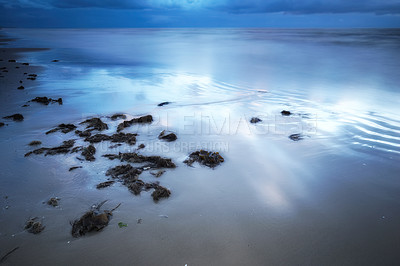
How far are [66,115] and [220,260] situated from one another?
→ 518cm

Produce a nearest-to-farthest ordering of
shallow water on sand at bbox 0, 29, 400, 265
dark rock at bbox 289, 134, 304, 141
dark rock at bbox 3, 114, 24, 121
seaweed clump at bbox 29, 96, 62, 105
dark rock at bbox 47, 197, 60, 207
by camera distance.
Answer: shallow water on sand at bbox 0, 29, 400, 265, dark rock at bbox 47, 197, 60, 207, dark rock at bbox 289, 134, 304, 141, dark rock at bbox 3, 114, 24, 121, seaweed clump at bbox 29, 96, 62, 105

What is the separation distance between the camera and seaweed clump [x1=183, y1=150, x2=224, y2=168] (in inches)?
137

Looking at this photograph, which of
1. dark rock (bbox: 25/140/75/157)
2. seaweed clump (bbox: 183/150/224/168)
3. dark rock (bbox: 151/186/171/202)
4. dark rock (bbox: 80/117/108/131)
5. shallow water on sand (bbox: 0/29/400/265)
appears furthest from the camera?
dark rock (bbox: 80/117/108/131)

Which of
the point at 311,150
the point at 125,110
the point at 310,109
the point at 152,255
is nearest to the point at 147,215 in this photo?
the point at 152,255

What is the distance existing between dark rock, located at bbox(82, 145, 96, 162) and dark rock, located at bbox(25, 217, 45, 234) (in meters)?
1.26

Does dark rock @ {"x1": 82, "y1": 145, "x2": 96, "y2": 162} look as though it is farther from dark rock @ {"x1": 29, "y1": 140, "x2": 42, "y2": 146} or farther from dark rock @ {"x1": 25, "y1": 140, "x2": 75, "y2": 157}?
dark rock @ {"x1": 29, "y1": 140, "x2": 42, "y2": 146}

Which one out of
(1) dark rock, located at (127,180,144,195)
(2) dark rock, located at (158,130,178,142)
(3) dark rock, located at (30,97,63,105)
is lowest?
(1) dark rock, located at (127,180,144,195)

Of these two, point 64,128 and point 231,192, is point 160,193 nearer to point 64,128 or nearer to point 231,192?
point 231,192

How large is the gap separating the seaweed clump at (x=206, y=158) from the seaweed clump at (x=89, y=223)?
147cm

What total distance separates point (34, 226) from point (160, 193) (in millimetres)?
1305

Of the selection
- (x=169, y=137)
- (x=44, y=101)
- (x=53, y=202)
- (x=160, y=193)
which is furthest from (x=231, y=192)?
(x=44, y=101)

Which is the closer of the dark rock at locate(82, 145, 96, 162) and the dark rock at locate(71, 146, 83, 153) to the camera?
the dark rock at locate(82, 145, 96, 162)

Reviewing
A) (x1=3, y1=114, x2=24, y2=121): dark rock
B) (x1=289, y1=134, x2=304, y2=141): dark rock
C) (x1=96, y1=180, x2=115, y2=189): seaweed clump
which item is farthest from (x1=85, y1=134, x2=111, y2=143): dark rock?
(x1=289, y1=134, x2=304, y2=141): dark rock

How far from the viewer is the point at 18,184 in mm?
2930
